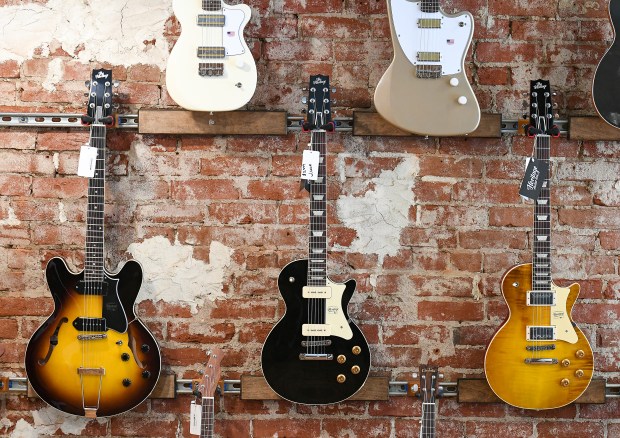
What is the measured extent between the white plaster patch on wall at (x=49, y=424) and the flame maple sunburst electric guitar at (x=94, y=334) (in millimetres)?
152

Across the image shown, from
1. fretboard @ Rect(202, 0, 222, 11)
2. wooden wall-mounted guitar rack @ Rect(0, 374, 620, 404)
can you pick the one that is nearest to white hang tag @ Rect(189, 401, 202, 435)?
wooden wall-mounted guitar rack @ Rect(0, 374, 620, 404)

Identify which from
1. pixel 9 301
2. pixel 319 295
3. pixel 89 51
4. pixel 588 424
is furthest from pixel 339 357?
pixel 89 51

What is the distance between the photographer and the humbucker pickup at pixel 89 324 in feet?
8.55

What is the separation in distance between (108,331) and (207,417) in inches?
17.7

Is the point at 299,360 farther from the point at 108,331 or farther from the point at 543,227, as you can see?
the point at 543,227

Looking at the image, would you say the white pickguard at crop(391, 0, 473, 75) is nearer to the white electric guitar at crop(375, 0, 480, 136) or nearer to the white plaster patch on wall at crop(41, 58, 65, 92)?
the white electric guitar at crop(375, 0, 480, 136)

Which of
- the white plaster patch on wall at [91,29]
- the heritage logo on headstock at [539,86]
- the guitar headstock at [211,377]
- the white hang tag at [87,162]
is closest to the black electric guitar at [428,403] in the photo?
the guitar headstock at [211,377]

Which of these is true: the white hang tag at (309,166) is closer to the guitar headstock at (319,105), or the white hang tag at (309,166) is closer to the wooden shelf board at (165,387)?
the guitar headstock at (319,105)

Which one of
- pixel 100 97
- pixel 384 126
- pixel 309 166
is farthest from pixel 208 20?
pixel 384 126

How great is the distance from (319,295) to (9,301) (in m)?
1.14

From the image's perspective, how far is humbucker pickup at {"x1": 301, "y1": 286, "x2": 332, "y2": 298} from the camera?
2594mm

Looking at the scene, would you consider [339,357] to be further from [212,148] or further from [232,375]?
[212,148]

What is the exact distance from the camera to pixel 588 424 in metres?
2.82

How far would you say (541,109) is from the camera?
264 cm
